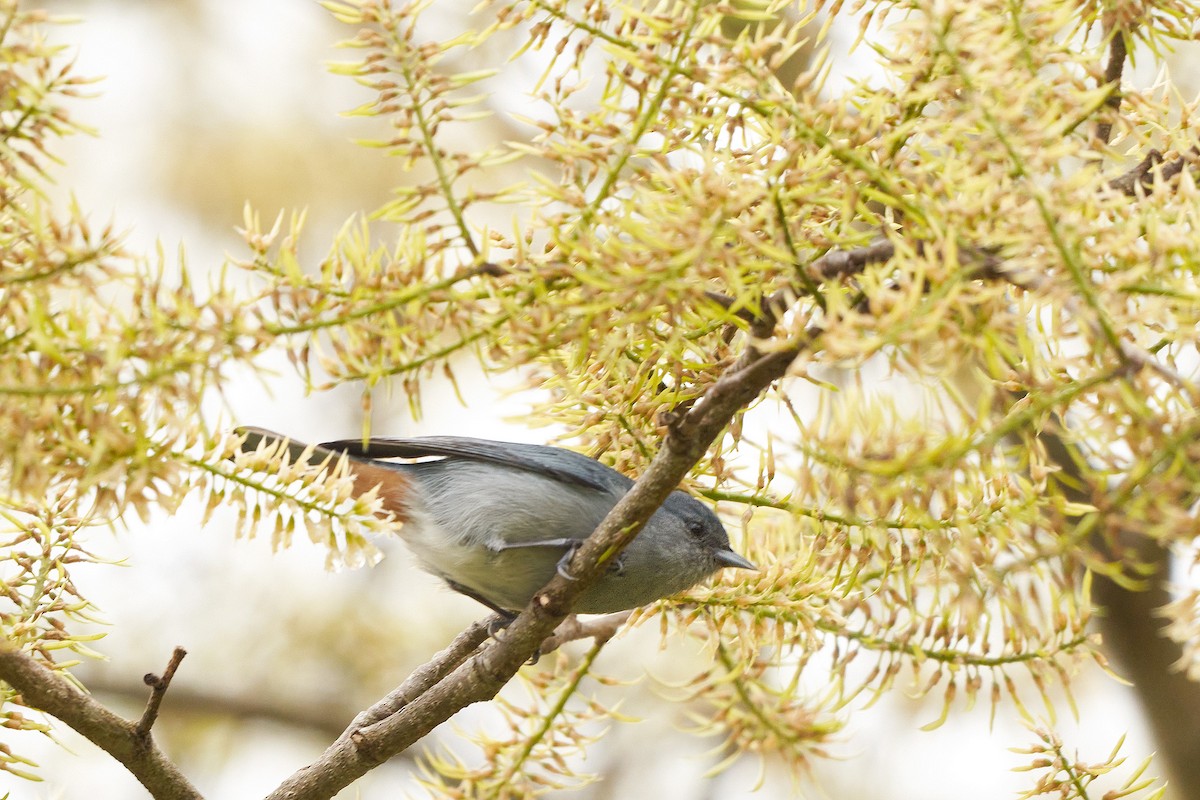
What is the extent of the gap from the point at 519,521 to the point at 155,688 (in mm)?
1110

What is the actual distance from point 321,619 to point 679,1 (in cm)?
410

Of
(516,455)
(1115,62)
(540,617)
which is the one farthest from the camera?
(516,455)

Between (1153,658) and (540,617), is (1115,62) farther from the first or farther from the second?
(1153,658)

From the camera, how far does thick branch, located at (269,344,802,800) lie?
1.59m

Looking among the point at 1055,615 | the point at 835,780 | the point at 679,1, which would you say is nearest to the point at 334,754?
the point at 1055,615

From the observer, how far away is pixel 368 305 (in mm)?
1350

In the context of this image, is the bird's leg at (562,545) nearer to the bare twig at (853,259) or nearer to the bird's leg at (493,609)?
the bird's leg at (493,609)

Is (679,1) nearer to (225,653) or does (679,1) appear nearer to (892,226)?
(892,226)

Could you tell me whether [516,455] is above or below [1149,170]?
above

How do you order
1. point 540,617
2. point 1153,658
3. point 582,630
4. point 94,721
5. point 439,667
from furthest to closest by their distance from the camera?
point 1153,658, point 582,630, point 439,667, point 540,617, point 94,721

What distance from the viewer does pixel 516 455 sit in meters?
3.04

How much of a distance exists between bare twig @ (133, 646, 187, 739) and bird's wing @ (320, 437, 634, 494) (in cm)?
100

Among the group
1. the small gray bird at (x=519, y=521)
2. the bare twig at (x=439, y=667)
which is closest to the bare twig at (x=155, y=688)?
the bare twig at (x=439, y=667)

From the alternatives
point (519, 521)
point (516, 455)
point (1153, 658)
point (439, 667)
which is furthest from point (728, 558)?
point (1153, 658)
